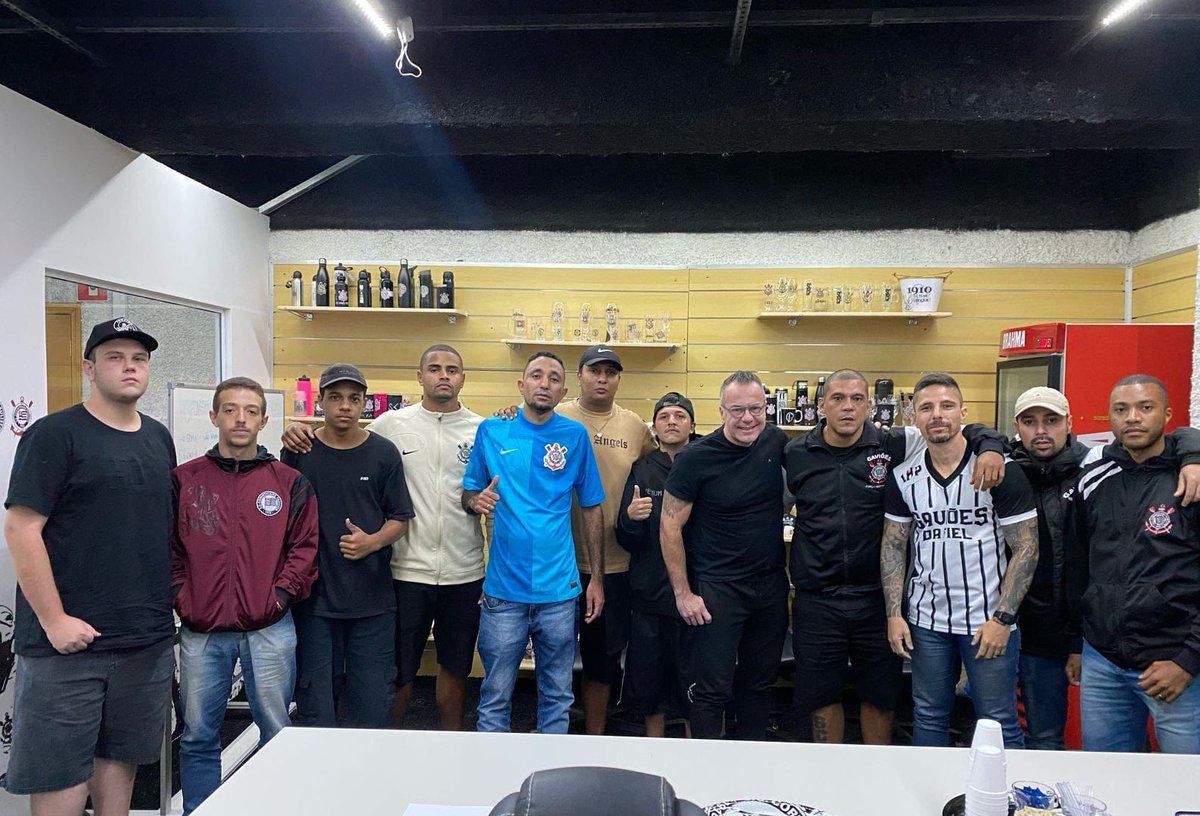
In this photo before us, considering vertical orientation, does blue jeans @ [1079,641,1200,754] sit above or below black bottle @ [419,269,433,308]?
below

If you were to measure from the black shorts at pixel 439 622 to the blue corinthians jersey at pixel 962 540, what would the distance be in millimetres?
1676

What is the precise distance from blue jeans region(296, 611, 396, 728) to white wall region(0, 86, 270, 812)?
3.41 feet

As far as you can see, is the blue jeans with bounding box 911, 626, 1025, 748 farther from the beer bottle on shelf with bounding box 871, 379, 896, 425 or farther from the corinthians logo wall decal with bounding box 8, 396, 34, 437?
the corinthians logo wall decal with bounding box 8, 396, 34, 437

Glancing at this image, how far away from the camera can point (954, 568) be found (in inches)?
95.3

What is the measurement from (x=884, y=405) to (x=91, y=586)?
390cm

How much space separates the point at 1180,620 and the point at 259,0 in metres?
3.88

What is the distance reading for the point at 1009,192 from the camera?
175 inches

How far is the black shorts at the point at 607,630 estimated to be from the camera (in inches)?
120

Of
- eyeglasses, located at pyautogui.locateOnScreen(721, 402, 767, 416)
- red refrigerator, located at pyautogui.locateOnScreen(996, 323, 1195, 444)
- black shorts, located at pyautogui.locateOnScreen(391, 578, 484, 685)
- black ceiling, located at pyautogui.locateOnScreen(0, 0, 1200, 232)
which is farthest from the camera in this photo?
red refrigerator, located at pyautogui.locateOnScreen(996, 323, 1195, 444)

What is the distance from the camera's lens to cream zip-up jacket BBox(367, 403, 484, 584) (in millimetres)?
2756

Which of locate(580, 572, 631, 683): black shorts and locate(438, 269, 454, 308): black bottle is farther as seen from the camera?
locate(438, 269, 454, 308): black bottle

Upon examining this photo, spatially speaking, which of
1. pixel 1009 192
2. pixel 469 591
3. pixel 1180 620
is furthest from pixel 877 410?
pixel 469 591

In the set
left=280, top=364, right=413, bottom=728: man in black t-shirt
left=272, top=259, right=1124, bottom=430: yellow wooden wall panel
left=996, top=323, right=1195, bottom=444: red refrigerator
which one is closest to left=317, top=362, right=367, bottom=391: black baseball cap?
left=280, top=364, right=413, bottom=728: man in black t-shirt

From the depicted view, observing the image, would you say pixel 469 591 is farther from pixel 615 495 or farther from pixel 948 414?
pixel 948 414
